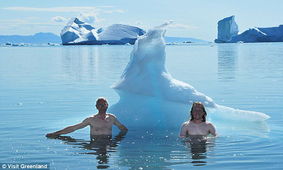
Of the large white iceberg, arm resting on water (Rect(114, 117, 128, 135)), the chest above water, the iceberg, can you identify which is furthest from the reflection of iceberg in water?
the large white iceberg

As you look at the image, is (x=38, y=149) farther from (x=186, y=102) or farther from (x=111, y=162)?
(x=186, y=102)

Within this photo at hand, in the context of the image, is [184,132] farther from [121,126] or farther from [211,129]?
[121,126]

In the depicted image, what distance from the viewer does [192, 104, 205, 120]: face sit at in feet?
31.0

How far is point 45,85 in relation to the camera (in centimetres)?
2356

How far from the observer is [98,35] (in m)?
151

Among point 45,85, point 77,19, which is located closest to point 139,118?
point 45,85

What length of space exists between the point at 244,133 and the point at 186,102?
60.6 inches

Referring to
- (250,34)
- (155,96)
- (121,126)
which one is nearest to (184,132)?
(121,126)

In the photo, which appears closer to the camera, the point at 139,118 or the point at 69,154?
the point at 69,154

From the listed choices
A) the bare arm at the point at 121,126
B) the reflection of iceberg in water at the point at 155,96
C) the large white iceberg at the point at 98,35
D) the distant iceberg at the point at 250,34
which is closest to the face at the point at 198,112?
the reflection of iceberg in water at the point at 155,96

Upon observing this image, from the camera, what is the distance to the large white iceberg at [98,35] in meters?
146

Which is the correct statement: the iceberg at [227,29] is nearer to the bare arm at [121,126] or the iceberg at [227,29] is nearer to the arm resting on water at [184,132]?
the bare arm at [121,126]

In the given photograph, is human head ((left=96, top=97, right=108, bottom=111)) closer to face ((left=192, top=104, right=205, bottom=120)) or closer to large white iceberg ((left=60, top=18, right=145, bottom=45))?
face ((left=192, top=104, right=205, bottom=120))

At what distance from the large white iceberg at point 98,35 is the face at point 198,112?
5375 inches
